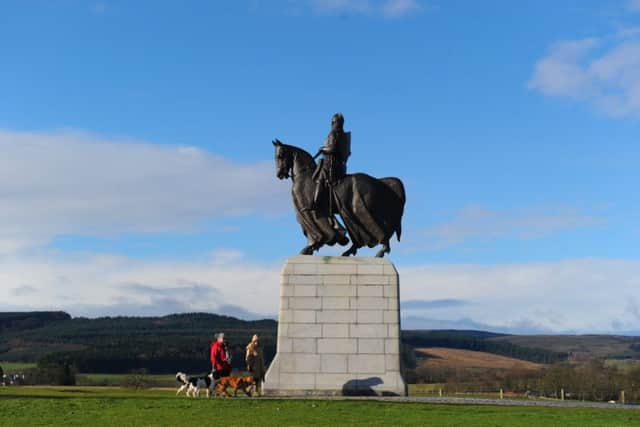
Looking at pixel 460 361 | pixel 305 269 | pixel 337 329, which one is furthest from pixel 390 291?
pixel 460 361

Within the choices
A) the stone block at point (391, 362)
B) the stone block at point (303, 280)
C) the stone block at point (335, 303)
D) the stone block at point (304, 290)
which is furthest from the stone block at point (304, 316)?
the stone block at point (391, 362)

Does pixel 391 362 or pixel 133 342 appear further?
pixel 133 342

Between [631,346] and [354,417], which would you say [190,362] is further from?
[631,346]

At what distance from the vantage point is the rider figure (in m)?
27.0

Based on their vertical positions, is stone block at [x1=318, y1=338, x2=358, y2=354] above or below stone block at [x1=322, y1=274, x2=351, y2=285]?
below

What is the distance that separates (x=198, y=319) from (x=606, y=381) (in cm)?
8753

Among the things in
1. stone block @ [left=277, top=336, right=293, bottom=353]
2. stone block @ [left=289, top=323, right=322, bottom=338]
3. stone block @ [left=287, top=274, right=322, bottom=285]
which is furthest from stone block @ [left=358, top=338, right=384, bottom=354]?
stone block @ [left=287, top=274, right=322, bottom=285]

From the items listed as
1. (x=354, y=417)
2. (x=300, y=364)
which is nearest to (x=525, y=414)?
(x=354, y=417)

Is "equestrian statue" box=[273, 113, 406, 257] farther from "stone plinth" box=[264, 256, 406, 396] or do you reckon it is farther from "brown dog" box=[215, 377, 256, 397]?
"brown dog" box=[215, 377, 256, 397]

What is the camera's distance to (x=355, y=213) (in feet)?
88.4

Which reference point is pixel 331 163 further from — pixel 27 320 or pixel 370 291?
pixel 27 320

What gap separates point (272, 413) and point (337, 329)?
6563mm

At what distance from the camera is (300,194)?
89.8ft

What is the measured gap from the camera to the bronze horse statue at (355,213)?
2688 centimetres
